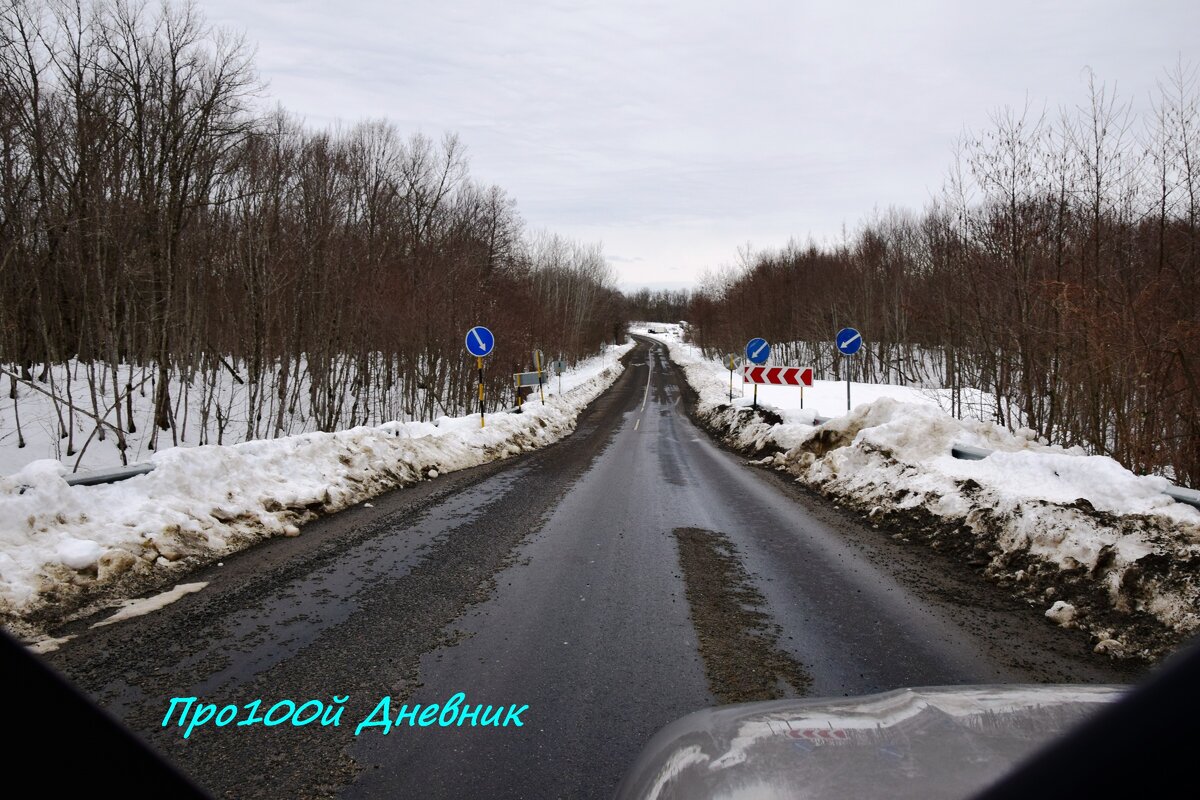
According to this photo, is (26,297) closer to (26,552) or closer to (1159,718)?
(26,552)

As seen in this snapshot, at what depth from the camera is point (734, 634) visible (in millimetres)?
4676

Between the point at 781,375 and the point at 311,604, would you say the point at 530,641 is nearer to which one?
the point at 311,604

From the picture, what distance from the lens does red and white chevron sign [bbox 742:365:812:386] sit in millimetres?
18484

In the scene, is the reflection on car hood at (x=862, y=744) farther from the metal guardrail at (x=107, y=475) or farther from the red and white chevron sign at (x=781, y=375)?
the red and white chevron sign at (x=781, y=375)

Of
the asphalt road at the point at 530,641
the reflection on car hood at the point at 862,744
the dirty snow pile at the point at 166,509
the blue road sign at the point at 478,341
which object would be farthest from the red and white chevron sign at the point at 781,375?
the reflection on car hood at the point at 862,744

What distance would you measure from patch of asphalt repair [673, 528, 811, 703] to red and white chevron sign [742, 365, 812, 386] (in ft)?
41.0

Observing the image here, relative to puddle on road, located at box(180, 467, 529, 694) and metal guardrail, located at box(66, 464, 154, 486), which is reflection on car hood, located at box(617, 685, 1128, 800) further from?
metal guardrail, located at box(66, 464, 154, 486)

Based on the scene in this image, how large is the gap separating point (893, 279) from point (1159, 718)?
167 feet

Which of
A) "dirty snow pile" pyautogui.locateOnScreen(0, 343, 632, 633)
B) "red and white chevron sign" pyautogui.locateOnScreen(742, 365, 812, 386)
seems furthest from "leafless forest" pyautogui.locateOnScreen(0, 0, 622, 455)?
"red and white chevron sign" pyautogui.locateOnScreen(742, 365, 812, 386)

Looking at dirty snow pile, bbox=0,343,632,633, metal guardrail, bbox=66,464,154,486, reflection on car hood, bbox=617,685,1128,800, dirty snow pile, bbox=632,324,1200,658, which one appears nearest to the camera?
reflection on car hood, bbox=617,685,1128,800

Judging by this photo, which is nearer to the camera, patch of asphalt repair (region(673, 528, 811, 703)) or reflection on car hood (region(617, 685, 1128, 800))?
reflection on car hood (region(617, 685, 1128, 800))

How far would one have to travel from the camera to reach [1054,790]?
66 centimetres

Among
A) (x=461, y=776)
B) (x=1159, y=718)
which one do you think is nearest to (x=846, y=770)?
(x=1159, y=718)

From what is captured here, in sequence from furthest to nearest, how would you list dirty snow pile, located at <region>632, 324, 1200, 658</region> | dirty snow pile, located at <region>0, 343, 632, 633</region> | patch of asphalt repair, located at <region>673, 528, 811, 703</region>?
dirty snow pile, located at <region>0, 343, 632, 633</region> → dirty snow pile, located at <region>632, 324, 1200, 658</region> → patch of asphalt repair, located at <region>673, 528, 811, 703</region>
